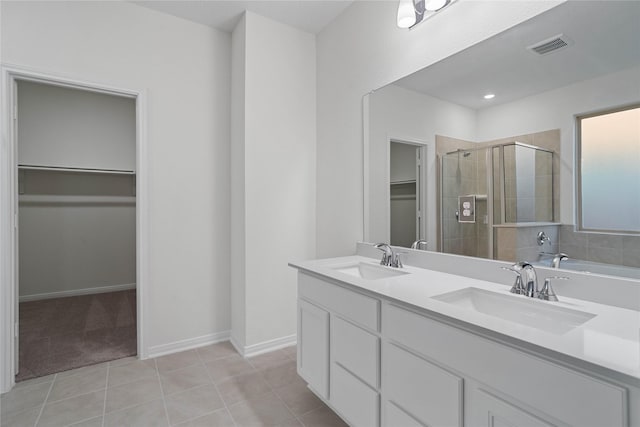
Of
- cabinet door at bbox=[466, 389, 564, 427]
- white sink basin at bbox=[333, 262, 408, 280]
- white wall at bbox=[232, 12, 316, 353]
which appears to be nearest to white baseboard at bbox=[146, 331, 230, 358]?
white wall at bbox=[232, 12, 316, 353]

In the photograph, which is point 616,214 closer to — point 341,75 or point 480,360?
point 480,360

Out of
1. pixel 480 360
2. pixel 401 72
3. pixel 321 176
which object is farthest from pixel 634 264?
pixel 321 176

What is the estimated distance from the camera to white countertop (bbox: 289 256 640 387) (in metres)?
0.73

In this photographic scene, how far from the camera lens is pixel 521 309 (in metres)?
1.18

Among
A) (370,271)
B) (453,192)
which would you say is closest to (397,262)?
(370,271)

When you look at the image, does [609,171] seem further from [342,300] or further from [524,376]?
[342,300]

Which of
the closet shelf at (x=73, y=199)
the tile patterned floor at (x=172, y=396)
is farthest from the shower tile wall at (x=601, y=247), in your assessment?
the closet shelf at (x=73, y=199)

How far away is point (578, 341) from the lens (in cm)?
81

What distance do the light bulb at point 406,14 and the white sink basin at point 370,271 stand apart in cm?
144

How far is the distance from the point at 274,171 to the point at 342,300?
57.9 inches

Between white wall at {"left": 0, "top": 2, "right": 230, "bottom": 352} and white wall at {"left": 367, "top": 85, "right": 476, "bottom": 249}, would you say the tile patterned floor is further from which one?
white wall at {"left": 367, "top": 85, "right": 476, "bottom": 249}

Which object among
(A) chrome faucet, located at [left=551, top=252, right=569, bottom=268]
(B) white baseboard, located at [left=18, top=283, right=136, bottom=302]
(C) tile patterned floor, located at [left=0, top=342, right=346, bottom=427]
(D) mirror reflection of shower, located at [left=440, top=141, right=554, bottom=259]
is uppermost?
(D) mirror reflection of shower, located at [left=440, top=141, right=554, bottom=259]

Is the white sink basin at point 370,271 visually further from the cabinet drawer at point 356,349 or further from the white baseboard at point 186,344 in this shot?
the white baseboard at point 186,344

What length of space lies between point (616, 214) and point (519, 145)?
0.46 meters
